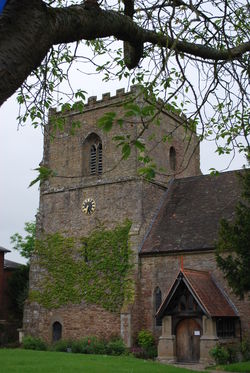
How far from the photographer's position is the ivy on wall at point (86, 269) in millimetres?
26734

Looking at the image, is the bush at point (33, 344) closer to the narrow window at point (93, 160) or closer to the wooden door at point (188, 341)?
the wooden door at point (188, 341)

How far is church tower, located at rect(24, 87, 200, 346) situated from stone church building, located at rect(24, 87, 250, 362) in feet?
0.20

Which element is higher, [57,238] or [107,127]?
[57,238]

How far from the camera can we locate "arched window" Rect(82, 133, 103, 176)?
30.3 meters

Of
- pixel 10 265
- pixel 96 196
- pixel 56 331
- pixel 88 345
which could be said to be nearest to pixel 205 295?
pixel 88 345

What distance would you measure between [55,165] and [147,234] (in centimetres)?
809

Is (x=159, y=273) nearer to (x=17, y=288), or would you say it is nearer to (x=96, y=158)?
A: (x=96, y=158)

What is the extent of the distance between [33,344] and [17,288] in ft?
37.3

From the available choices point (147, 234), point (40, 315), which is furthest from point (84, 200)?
point (40, 315)

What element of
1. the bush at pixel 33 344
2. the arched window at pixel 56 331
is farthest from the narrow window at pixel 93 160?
the bush at pixel 33 344

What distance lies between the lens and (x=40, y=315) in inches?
1153

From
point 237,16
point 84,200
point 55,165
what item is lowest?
point 237,16

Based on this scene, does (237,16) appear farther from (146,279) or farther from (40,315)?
(40,315)

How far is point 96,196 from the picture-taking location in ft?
96.3
